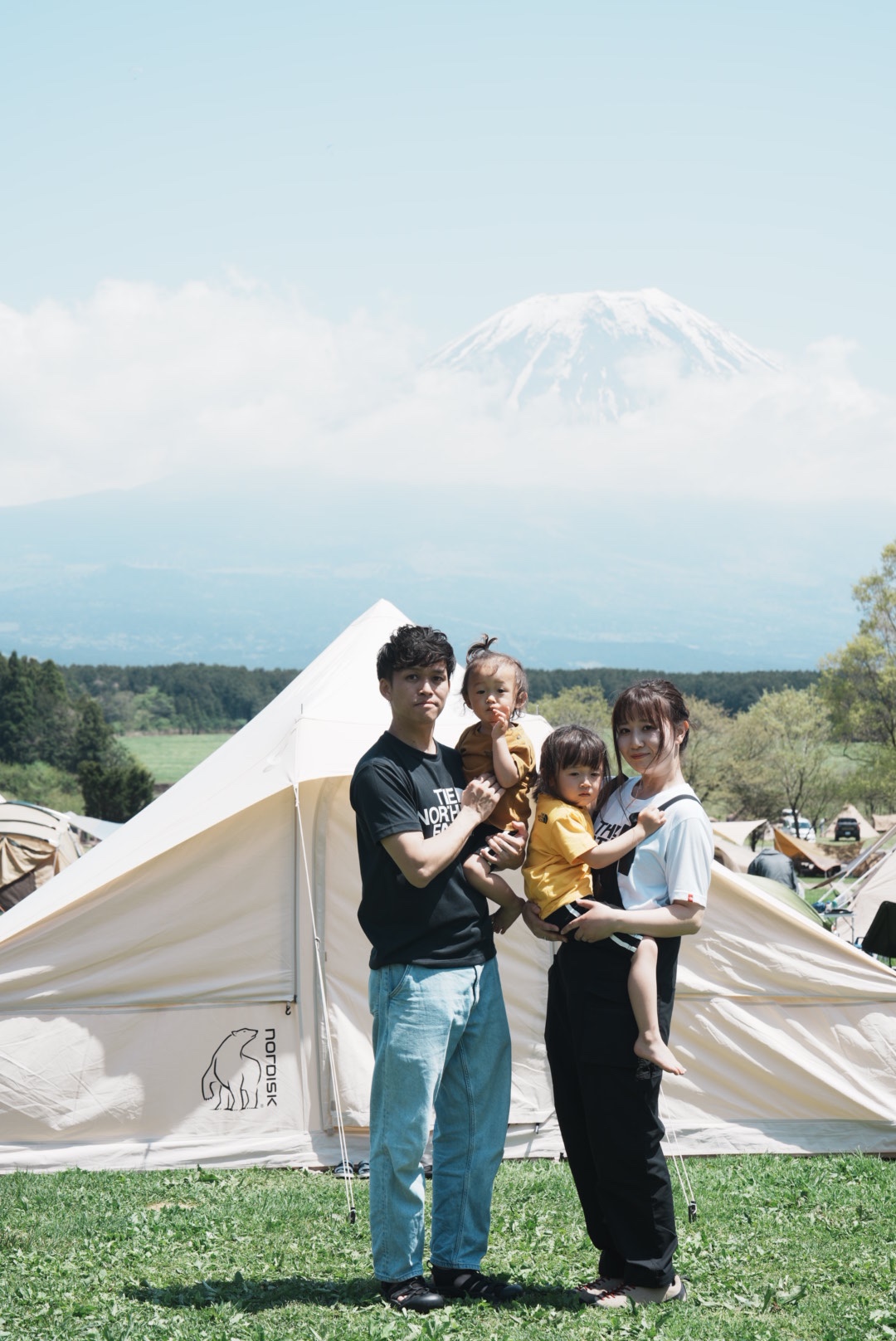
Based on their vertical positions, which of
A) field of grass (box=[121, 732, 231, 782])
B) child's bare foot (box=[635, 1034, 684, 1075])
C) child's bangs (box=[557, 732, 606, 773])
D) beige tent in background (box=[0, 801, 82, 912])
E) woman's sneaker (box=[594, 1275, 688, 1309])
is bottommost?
field of grass (box=[121, 732, 231, 782])

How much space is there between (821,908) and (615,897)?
65.2 ft

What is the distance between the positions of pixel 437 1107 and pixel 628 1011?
0.68 metres

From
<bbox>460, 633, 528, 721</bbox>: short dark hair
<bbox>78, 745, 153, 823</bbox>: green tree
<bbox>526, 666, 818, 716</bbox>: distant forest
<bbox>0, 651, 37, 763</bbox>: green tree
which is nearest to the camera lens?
<bbox>460, 633, 528, 721</bbox>: short dark hair

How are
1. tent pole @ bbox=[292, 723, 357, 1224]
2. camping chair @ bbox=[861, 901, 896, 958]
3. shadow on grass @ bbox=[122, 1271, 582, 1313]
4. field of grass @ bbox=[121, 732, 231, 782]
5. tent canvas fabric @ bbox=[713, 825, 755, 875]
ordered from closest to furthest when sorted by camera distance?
shadow on grass @ bbox=[122, 1271, 582, 1313] → tent pole @ bbox=[292, 723, 357, 1224] → camping chair @ bbox=[861, 901, 896, 958] → tent canvas fabric @ bbox=[713, 825, 755, 875] → field of grass @ bbox=[121, 732, 231, 782]

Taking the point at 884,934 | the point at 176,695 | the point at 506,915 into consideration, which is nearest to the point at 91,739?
the point at 884,934

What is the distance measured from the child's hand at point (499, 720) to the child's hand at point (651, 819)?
0.52 metres

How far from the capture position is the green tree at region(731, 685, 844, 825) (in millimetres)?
57406

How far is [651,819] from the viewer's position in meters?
3.48

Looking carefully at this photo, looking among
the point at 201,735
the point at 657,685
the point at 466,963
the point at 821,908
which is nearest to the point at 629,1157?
the point at 466,963

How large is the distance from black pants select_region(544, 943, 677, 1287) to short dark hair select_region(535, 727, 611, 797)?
508 mm

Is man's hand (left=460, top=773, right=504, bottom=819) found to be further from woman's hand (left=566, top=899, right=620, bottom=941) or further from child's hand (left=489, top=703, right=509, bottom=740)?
woman's hand (left=566, top=899, right=620, bottom=941)

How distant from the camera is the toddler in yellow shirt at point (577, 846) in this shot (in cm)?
348

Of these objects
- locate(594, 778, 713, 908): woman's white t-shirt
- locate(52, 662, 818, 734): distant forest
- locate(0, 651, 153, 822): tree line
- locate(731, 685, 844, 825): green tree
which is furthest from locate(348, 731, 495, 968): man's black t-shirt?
locate(52, 662, 818, 734): distant forest

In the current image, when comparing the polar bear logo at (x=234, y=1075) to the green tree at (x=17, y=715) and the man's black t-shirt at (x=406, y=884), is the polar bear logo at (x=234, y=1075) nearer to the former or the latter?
the man's black t-shirt at (x=406, y=884)
